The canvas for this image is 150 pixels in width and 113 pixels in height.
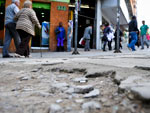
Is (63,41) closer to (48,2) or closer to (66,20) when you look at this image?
(66,20)

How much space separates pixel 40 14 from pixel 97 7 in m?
6.78

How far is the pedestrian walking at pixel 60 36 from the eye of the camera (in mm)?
12609

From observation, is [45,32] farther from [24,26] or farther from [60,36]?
[24,26]

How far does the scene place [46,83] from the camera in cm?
231

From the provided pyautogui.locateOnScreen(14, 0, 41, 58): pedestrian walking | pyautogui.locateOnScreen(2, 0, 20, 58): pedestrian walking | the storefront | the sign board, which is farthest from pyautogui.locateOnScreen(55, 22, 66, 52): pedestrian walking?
pyautogui.locateOnScreen(14, 0, 41, 58): pedestrian walking

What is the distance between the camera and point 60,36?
12.6m

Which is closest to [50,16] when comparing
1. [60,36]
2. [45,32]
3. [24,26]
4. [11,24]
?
[45,32]

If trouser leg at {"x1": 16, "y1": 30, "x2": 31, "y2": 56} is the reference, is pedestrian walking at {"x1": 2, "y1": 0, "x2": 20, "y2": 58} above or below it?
above

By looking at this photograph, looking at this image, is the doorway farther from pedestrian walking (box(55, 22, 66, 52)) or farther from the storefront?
pedestrian walking (box(55, 22, 66, 52))

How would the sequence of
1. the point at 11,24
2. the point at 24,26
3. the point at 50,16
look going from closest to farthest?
the point at 24,26
the point at 11,24
the point at 50,16

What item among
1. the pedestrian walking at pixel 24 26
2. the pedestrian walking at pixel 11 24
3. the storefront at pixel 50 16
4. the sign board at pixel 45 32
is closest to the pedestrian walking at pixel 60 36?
the storefront at pixel 50 16

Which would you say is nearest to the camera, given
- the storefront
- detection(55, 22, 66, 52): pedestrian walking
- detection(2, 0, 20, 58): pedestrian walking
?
detection(2, 0, 20, 58): pedestrian walking

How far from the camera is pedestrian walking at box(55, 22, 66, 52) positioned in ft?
41.4

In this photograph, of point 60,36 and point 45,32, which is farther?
point 45,32
